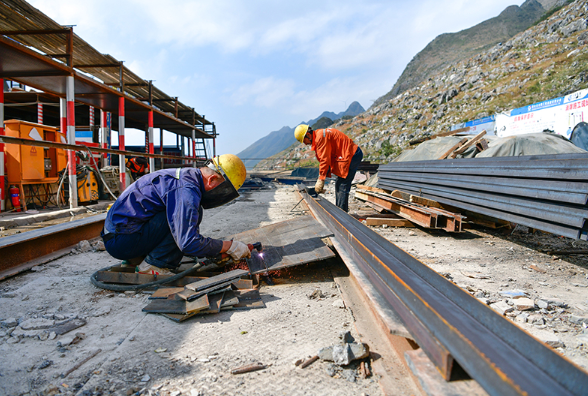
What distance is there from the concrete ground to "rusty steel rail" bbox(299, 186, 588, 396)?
30cm

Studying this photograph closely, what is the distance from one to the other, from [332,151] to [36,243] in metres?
4.65

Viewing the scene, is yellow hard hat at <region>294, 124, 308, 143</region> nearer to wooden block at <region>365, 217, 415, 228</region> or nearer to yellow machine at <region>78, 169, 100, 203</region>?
wooden block at <region>365, 217, 415, 228</region>

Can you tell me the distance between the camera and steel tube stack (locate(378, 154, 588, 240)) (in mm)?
3021

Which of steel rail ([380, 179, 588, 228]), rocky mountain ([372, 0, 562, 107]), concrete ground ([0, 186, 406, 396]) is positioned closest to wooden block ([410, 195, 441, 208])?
steel rail ([380, 179, 588, 228])

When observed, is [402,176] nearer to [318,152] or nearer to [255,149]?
[318,152]

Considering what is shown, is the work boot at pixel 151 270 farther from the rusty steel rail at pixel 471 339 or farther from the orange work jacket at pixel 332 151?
the orange work jacket at pixel 332 151

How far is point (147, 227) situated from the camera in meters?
2.72

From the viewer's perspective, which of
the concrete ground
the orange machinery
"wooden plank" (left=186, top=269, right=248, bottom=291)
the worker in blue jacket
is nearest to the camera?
the concrete ground

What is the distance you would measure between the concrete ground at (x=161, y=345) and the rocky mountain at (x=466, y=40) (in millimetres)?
82759

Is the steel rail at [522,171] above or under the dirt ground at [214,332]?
above

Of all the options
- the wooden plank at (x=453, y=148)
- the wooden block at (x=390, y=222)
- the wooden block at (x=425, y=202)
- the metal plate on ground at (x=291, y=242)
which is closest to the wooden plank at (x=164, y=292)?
the metal plate on ground at (x=291, y=242)

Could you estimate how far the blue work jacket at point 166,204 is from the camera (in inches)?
97.2

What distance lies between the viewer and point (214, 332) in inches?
78.7

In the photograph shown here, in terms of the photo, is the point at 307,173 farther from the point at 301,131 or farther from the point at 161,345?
the point at 161,345
